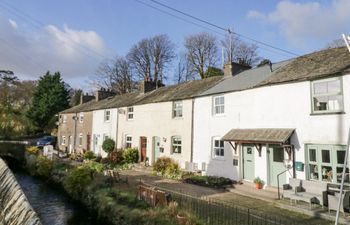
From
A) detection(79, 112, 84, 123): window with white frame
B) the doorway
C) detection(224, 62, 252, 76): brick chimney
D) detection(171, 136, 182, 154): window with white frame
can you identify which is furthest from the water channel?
detection(79, 112, 84, 123): window with white frame

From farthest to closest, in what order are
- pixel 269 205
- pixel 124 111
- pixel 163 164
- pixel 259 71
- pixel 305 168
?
pixel 124 111 → pixel 163 164 → pixel 259 71 → pixel 305 168 → pixel 269 205

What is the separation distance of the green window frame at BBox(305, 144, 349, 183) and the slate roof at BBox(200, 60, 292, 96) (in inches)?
202

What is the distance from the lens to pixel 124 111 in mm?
29016

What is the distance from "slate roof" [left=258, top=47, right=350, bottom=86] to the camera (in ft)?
43.9

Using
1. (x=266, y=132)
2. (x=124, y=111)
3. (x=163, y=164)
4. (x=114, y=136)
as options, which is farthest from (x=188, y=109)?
(x=114, y=136)

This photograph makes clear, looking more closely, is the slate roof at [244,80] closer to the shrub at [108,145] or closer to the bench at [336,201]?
the bench at [336,201]

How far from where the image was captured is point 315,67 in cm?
1480

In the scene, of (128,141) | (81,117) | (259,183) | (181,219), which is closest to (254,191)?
(259,183)

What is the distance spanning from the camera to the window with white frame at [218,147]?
18527 mm

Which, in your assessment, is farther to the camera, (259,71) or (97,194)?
(259,71)

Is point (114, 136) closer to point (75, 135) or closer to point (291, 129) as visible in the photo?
point (75, 135)

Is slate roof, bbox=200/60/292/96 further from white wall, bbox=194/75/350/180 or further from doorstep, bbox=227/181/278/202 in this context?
doorstep, bbox=227/181/278/202

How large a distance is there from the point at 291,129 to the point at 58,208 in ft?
41.1

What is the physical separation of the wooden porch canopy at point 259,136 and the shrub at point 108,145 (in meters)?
15.5
